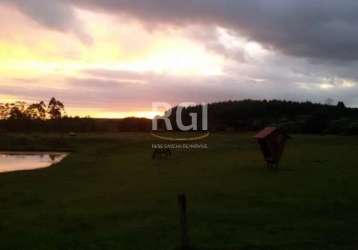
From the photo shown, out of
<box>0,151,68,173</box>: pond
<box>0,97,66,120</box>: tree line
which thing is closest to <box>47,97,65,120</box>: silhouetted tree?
<box>0,97,66,120</box>: tree line

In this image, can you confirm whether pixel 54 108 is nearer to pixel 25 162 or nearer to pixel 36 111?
pixel 36 111

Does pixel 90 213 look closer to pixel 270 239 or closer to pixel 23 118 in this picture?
pixel 270 239

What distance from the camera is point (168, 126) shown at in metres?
95.9

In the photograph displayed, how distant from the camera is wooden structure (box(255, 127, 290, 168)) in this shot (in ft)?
99.7

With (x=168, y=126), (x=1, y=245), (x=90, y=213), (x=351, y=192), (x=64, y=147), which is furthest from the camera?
(x=168, y=126)

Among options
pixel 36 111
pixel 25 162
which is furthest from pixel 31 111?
pixel 25 162

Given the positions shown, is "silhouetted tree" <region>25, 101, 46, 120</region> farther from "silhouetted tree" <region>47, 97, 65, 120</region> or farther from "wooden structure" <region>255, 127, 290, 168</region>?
"wooden structure" <region>255, 127, 290, 168</region>

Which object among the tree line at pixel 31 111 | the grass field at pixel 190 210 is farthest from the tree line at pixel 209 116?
the grass field at pixel 190 210

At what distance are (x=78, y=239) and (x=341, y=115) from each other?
4421 inches

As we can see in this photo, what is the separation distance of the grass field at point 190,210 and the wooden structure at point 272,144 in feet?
5.00

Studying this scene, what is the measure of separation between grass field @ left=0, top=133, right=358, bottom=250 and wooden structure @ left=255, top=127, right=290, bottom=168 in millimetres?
1524

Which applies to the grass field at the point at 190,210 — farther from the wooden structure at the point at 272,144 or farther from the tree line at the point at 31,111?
the tree line at the point at 31,111

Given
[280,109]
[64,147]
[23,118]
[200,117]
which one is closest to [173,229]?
[64,147]

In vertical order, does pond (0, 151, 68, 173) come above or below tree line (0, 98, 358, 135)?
below
